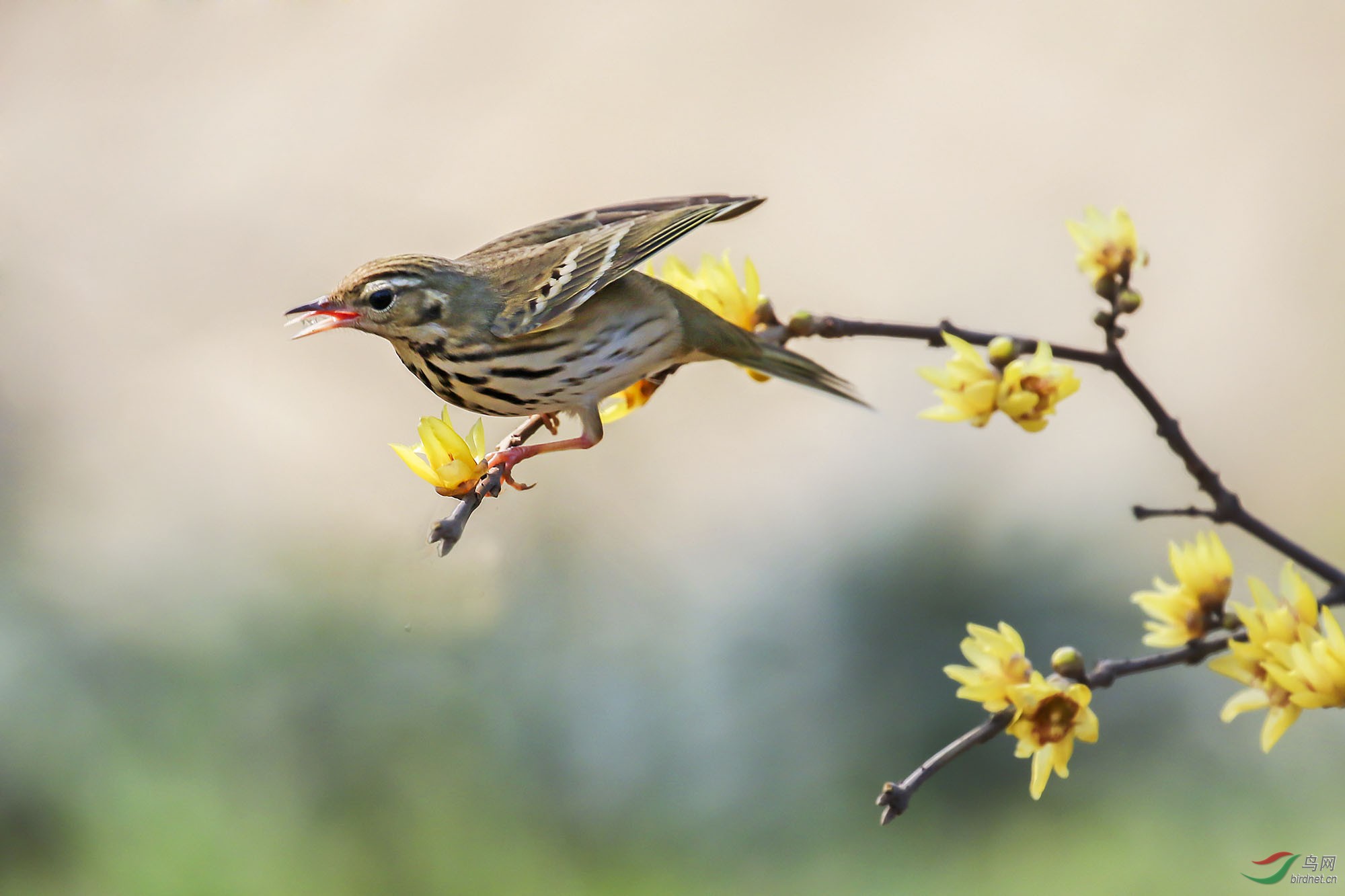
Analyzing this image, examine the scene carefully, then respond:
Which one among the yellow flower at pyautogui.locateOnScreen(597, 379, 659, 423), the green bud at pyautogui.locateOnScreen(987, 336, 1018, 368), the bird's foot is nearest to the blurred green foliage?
the yellow flower at pyautogui.locateOnScreen(597, 379, 659, 423)

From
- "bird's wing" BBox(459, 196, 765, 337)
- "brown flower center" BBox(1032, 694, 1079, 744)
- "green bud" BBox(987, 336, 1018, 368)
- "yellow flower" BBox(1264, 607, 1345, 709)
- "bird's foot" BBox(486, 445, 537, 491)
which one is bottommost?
"brown flower center" BBox(1032, 694, 1079, 744)

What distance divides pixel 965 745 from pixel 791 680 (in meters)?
2.42

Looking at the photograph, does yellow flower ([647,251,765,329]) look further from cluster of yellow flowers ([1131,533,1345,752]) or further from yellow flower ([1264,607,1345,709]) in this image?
yellow flower ([1264,607,1345,709])

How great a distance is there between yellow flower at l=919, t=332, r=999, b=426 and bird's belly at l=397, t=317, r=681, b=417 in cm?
49

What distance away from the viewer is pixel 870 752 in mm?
3217

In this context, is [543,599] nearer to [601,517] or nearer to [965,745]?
[601,517]

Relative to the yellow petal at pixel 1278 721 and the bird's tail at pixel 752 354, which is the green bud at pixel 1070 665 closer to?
the yellow petal at pixel 1278 721

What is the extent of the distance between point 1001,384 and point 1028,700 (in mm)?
320

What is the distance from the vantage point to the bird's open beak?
1363 mm

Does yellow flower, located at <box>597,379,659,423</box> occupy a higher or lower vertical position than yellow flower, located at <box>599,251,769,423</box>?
lower

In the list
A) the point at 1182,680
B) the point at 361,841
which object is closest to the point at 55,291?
the point at 361,841

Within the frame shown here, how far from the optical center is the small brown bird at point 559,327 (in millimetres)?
1519

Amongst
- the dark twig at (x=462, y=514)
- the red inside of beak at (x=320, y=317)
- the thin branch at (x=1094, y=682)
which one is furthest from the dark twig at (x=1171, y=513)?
the red inside of beak at (x=320, y=317)

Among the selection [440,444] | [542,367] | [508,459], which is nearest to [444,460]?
[440,444]
